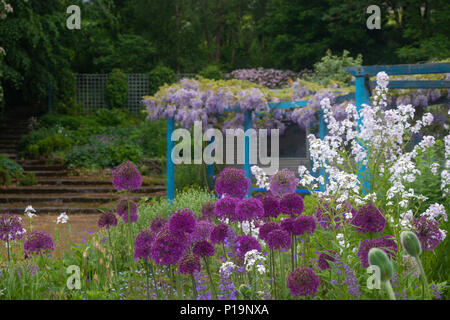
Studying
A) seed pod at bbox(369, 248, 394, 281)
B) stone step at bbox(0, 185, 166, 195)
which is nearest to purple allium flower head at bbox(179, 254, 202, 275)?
seed pod at bbox(369, 248, 394, 281)

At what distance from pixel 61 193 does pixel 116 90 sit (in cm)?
806

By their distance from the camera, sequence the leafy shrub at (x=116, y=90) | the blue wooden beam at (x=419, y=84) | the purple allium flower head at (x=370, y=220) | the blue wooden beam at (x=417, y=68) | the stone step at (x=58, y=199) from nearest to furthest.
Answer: the purple allium flower head at (x=370, y=220)
the blue wooden beam at (x=417, y=68)
the blue wooden beam at (x=419, y=84)
the stone step at (x=58, y=199)
the leafy shrub at (x=116, y=90)

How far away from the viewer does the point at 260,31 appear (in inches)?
894

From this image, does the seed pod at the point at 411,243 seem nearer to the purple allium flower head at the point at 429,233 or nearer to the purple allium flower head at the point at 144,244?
the purple allium flower head at the point at 429,233

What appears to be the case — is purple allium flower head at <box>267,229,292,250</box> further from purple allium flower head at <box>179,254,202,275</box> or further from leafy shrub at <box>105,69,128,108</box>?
leafy shrub at <box>105,69,128,108</box>

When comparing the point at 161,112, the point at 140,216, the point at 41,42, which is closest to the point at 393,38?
the point at 41,42

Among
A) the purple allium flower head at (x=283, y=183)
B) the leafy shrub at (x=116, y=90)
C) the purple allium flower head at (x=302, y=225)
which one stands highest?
the leafy shrub at (x=116, y=90)

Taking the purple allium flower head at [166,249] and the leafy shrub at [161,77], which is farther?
the leafy shrub at [161,77]

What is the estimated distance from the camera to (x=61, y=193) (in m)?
11.6

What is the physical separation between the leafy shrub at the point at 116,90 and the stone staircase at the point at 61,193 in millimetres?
6030

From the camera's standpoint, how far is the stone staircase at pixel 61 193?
10.3 m

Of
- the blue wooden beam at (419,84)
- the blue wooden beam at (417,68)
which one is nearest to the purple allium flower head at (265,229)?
the blue wooden beam at (417,68)

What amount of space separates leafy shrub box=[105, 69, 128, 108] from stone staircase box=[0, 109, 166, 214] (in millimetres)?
6030

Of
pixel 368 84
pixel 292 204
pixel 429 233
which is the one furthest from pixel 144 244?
pixel 368 84
